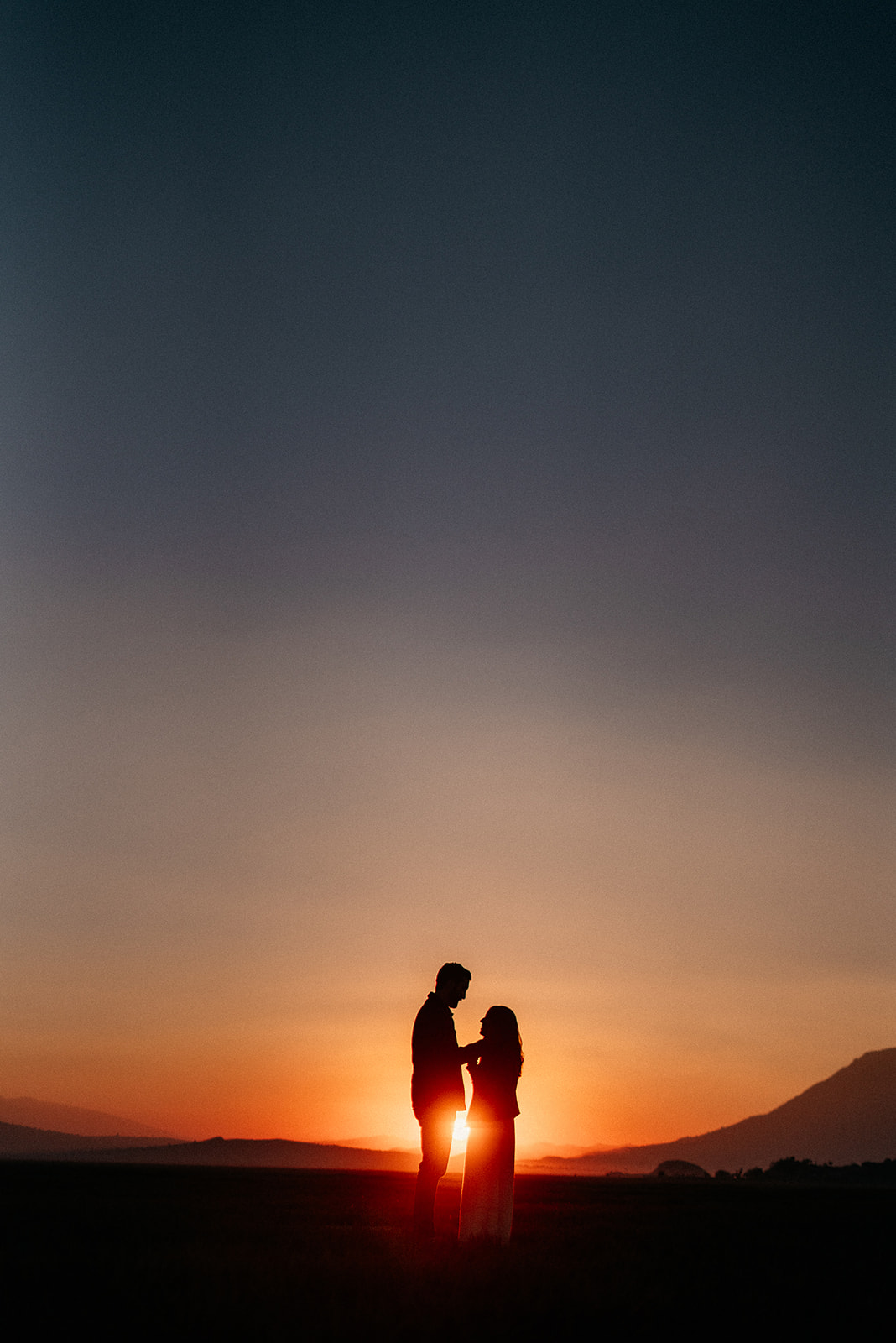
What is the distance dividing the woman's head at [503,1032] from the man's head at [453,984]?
453mm

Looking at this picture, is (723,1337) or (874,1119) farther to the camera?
(874,1119)

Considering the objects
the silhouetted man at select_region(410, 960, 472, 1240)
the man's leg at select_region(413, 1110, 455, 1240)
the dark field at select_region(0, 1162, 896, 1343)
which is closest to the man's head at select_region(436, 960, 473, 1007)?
the silhouetted man at select_region(410, 960, 472, 1240)

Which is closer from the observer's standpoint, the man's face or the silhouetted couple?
the silhouetted couple

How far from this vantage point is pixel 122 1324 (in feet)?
16.6

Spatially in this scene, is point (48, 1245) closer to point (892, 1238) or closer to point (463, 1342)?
point (463, 1342)

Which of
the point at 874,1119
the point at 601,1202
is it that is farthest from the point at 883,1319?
the point at 874,1119

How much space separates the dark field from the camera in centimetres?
531

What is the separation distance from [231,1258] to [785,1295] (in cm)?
348

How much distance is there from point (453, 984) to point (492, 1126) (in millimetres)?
1247

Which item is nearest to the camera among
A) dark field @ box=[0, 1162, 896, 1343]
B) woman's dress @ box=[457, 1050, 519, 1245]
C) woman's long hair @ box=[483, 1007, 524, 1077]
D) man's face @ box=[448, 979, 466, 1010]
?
dark field @ box=[0, 1162, 896, 1343]

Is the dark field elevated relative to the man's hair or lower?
lower

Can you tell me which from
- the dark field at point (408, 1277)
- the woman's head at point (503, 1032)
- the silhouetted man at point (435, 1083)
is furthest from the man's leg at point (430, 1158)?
the woman's head at point (503, 1032)

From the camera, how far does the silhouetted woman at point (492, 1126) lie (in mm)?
9156

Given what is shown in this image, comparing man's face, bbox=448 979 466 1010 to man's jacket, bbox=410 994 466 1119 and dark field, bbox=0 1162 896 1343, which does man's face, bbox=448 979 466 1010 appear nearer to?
man's jacket, bbox=410 994 466 1119
